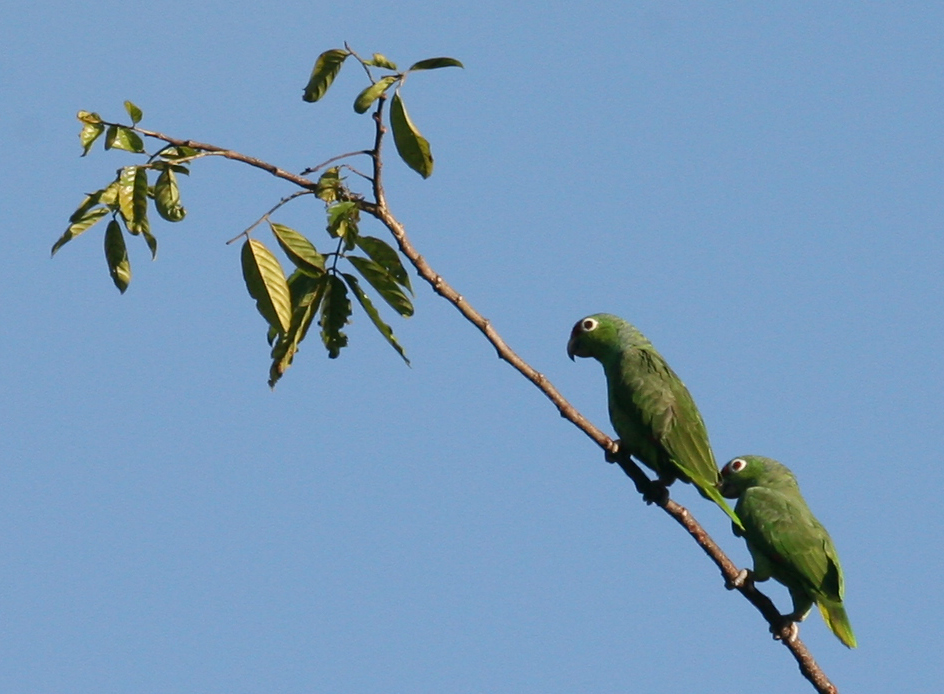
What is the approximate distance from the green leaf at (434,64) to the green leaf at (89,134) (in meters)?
1.38

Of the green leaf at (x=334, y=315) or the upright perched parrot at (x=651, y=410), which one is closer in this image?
the green leaf at (x=334, y=315)

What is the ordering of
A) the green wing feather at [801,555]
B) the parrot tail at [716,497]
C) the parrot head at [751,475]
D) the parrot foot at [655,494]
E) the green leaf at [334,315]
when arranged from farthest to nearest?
the parrot head at [751,475], the green wing feather at [801,555], the parrot tail at [716,497], the parrot foot at [655,494], the green leaf at [334,315]

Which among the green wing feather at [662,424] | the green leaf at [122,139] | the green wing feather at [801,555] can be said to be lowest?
the green wing feather at [801,555]

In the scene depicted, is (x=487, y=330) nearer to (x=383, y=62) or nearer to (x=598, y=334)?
(x=383, y=62)

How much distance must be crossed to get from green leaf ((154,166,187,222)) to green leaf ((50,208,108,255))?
0.96 feet

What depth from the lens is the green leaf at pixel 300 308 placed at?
4781 mm

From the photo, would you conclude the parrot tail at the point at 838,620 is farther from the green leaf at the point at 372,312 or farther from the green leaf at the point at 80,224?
the green leaf at the point at 80,224

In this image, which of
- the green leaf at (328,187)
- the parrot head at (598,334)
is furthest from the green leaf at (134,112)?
the parrot head at (598,334)

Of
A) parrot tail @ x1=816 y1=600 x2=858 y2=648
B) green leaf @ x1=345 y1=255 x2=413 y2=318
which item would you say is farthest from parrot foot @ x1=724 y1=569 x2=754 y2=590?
green leaf @ x1=345 y1=255 x2=413 y2=318

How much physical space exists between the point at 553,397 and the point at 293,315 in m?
1.29

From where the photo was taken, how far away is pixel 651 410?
598 centimetres

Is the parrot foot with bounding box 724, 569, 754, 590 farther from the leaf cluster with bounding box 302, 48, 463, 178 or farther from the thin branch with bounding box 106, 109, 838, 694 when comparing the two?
the leaf cluster with bounding box 302, 48, 463, 178

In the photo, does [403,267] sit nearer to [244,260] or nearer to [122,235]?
[244,260]

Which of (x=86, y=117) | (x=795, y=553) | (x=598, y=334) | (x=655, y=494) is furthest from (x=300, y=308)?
(x=795, y=553)
